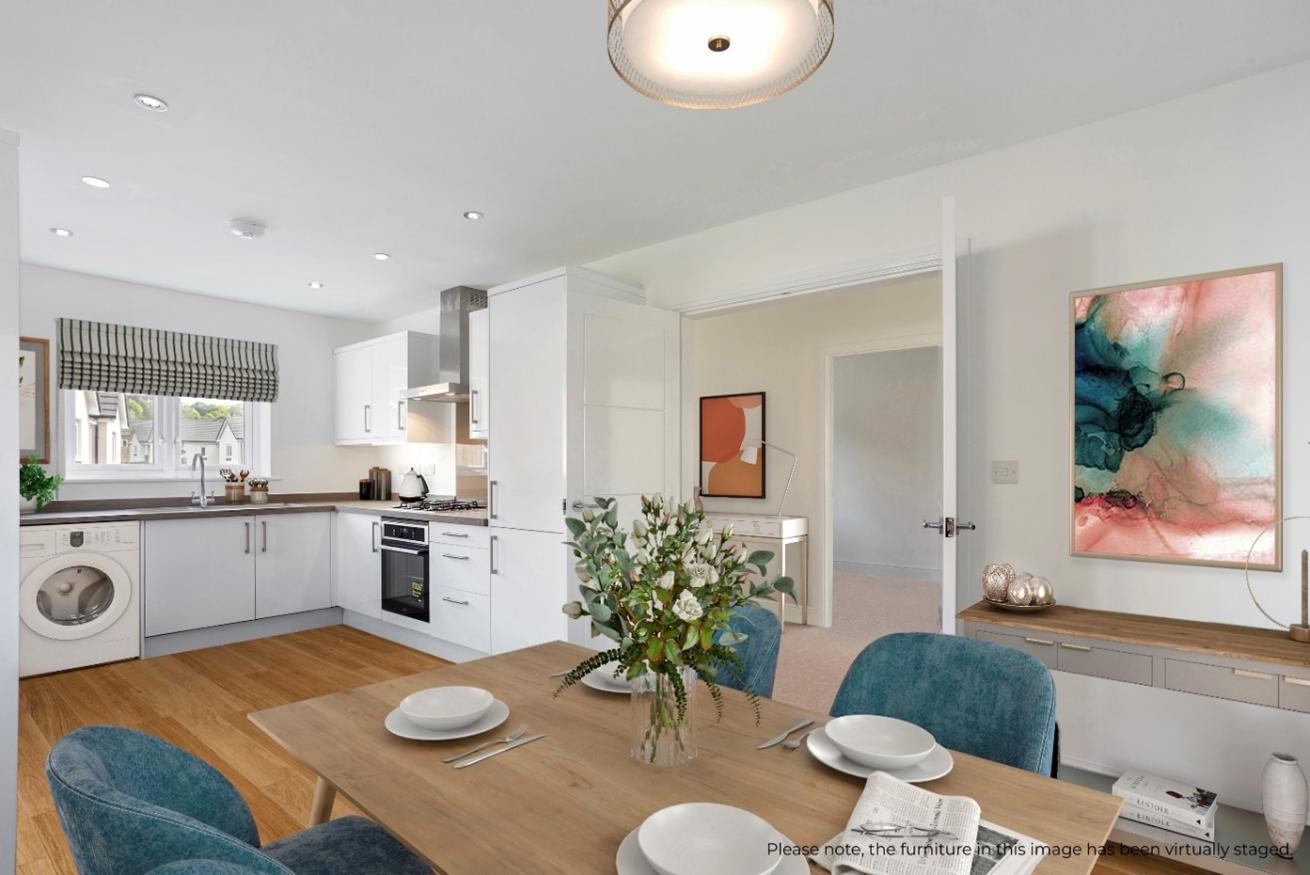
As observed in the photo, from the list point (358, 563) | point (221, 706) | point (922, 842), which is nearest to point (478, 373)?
point (358, 563)

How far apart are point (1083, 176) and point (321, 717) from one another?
2.98 metres

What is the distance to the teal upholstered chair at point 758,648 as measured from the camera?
5.65 feet

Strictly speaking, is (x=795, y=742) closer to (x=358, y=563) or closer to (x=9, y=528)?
(x=9, y=528)

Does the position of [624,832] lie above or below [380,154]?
below

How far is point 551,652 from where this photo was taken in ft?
6.15

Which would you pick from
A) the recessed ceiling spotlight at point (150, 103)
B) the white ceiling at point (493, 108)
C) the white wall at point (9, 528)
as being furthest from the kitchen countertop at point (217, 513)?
the recessed ceiling spotlight at point (150, 103)

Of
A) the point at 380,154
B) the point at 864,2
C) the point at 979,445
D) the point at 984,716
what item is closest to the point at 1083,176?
the point at 979,445

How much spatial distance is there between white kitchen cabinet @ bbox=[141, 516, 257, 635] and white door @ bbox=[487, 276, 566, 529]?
2.02 meters

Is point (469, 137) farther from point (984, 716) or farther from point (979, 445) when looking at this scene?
point (984, 716)

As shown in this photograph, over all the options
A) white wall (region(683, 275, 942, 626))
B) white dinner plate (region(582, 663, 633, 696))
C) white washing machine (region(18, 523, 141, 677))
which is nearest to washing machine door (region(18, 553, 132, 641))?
white washing machine (region(18, 523, 141, 677))

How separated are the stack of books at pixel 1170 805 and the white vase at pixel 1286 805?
156 millimetres

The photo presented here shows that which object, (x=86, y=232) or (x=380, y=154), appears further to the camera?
(x=86, y=232)

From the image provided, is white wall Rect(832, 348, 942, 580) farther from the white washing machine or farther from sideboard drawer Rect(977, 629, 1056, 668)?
the white washing machine

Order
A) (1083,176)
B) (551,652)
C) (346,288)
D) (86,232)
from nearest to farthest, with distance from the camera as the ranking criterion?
(551,652) < (1083,176) < (86,232) < (346,288)
